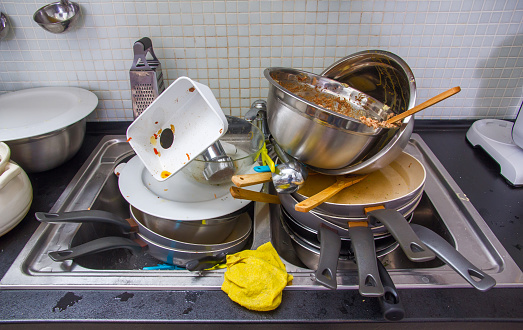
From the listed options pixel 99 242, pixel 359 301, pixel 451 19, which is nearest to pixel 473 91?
pixel 451 19

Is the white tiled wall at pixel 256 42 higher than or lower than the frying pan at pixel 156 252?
higher

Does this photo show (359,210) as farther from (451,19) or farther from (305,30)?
(451,19)

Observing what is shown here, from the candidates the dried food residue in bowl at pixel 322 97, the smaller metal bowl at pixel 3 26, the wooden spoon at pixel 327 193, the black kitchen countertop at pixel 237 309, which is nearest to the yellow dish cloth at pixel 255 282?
the black kitchen countertop at pixel 237 309

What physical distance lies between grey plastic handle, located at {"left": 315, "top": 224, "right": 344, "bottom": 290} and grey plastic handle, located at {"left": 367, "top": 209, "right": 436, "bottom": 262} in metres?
0.08

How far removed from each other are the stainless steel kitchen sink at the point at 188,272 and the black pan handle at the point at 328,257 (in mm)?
70

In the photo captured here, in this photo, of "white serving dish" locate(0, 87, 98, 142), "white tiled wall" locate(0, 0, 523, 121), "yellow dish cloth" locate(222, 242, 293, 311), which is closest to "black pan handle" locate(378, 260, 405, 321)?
"yellow dish cloth" locate(222, 242, 293, 311)

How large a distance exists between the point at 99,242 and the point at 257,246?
0.31m

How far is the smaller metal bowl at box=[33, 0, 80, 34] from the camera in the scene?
0.85 m

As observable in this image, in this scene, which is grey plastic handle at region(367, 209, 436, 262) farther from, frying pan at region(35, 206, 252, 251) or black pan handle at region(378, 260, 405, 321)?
frying pan at region(35, 206, 252, 251)

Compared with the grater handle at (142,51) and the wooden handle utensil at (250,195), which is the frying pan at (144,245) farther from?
the grater handle at (142,51)

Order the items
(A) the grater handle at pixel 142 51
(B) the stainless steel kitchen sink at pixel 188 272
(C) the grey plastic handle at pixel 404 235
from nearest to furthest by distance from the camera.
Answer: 1. (C) the grey plastic handle at pixel 404 235
2. (B) the stainless steel kitchen sink at pixel 188 272
3. (A) the grater handle at pixel 142 51

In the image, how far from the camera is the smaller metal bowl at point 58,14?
0.85m

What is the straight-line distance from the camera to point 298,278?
611 millimetres

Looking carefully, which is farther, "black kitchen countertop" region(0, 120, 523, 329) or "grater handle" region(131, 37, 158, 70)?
"grater handle" region(131, 37, 158, 70)
